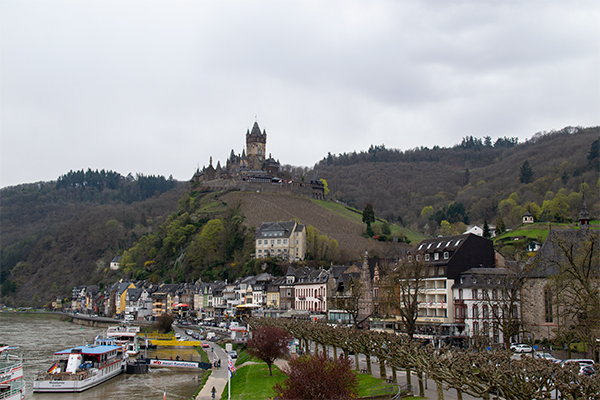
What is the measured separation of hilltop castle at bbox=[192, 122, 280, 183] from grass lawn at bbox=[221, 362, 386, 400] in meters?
113

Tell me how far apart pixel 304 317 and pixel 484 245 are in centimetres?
2810

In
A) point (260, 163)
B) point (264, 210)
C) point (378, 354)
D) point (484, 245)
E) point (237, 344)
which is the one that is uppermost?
point (260, 163)

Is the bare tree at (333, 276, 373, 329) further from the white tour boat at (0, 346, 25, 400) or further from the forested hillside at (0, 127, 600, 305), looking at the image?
the forested hillside at (0, 127, 600, 305)

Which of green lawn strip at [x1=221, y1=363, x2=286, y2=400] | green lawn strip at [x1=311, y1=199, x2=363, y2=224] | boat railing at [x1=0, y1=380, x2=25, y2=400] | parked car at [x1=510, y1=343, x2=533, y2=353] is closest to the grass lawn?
green lawn strip at [x1=221, y1=363, x2=286, y2=400]

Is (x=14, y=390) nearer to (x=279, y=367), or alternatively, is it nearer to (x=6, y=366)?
(x=6, y=366)

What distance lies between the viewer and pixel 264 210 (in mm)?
137500

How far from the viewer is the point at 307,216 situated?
454ft

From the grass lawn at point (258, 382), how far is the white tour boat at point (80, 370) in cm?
1164

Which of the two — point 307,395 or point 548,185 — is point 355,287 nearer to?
point 307,395

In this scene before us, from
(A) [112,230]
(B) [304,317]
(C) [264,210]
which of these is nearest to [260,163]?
(C) [264,210]

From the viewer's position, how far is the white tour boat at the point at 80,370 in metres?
44.2

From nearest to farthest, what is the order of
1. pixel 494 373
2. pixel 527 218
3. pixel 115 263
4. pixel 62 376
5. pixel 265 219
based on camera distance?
pixel 494 373 < pixel 62 376 < pixel 527 218 < pixel 265 219 < pixel 115 263

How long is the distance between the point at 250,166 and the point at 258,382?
139 meters

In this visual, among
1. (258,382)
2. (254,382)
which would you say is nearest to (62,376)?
(254,382)
